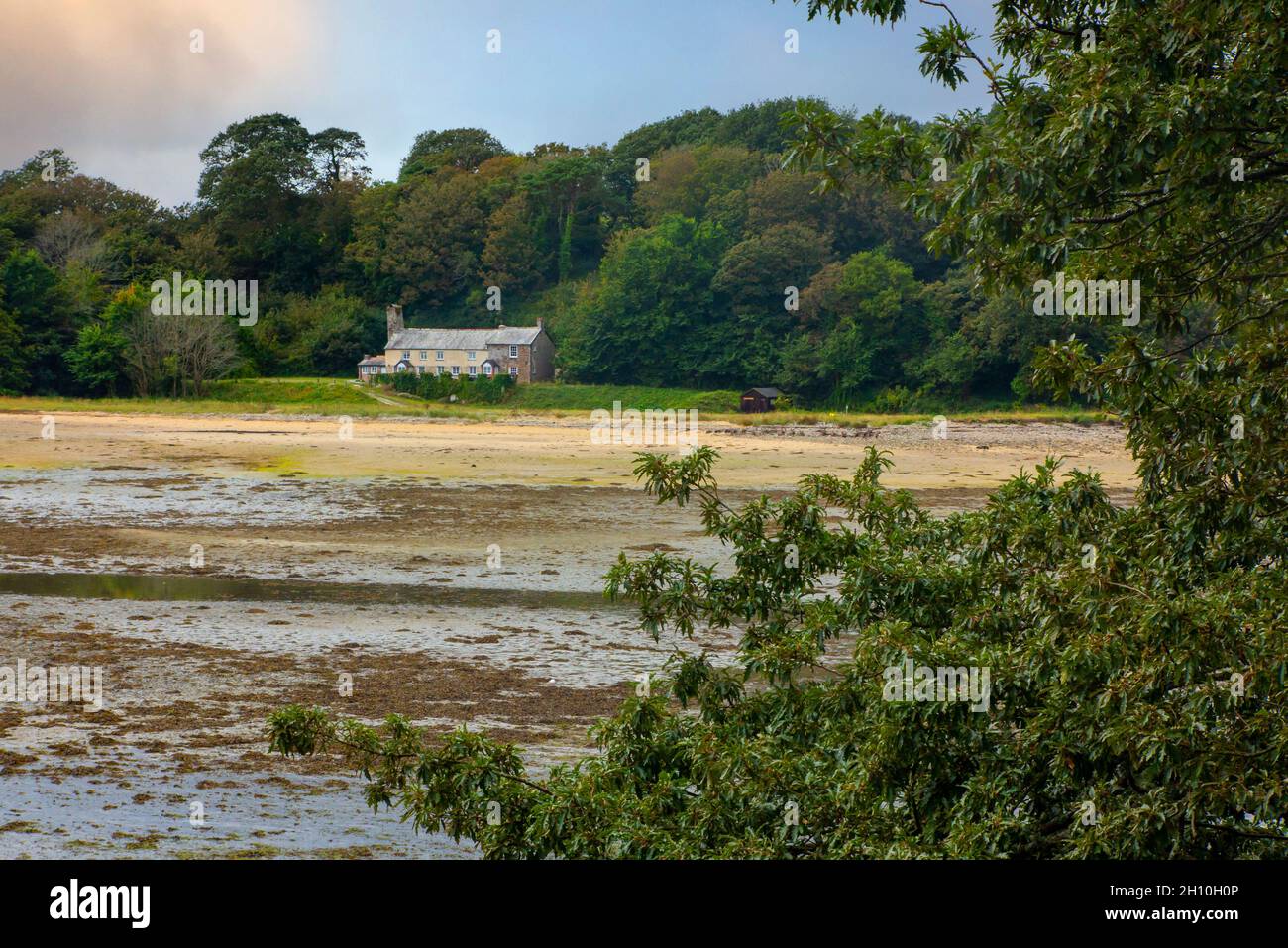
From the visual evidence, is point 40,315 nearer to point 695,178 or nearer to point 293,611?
point 695,178

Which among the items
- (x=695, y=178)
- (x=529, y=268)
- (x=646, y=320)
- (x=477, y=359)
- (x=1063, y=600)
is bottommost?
(x=1063, y=600)

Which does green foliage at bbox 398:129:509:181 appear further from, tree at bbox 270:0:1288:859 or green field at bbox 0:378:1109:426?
tree at bbox 270:0:1288:859

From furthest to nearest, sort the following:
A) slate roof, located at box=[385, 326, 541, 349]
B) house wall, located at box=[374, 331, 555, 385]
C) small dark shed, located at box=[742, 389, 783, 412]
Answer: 1. slate roof, located at box=[385, 326, 541, 349]
2. house wall, located at box=[374, 331, 555, 385]
3. small dark shed, located at box=[742, 389, 783, 412]

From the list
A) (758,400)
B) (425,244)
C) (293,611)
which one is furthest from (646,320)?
(293,611)

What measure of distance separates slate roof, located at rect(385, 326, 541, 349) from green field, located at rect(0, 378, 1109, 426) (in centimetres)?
477

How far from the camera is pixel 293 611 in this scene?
1794 centimetres

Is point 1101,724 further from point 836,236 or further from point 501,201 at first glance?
point 501,201

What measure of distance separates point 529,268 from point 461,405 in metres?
27.9

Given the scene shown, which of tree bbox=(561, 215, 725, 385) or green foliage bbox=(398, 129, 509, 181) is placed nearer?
tree bbox=(561, 215, 725, 385)

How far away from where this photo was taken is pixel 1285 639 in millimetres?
4676

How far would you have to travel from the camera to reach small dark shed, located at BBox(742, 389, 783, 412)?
7731 cm

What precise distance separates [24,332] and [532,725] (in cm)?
7124

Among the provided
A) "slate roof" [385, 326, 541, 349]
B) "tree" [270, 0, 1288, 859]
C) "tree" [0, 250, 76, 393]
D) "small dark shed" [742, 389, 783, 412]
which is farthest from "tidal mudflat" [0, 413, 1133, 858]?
"slate roof" [385, 326, 541, 349]
